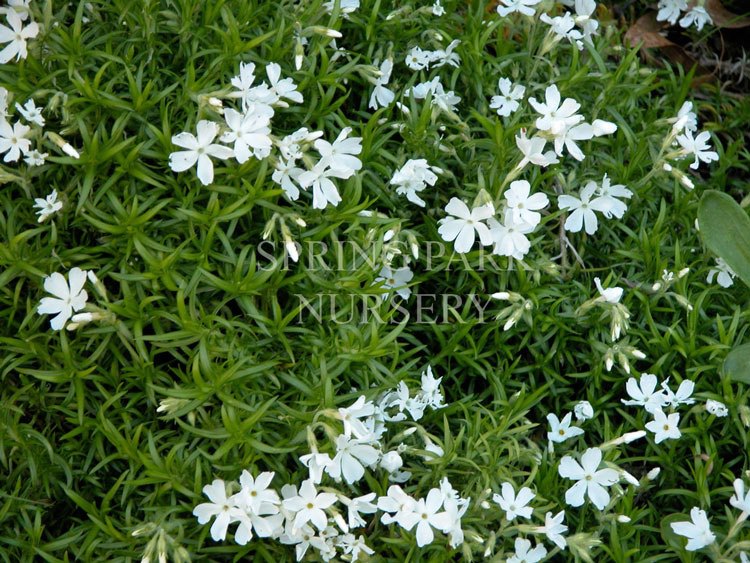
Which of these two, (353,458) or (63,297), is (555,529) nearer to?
(353,458)

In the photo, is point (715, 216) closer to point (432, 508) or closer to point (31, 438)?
point (432, 508)

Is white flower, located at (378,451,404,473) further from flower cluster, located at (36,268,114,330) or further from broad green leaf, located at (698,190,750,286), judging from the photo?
broad green leaf, located at (698,190,750,286)

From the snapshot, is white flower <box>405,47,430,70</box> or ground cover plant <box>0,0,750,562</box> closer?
ground cover plant <box>0,0,750,562</box>

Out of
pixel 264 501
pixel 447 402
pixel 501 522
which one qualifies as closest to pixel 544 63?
pixel 447 402

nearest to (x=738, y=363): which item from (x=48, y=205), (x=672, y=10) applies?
(x=672, y=10)

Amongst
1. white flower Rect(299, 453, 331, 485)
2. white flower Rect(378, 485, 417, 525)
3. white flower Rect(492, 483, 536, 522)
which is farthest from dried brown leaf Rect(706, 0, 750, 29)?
white flower Rect(299, 453, 331, 485)
